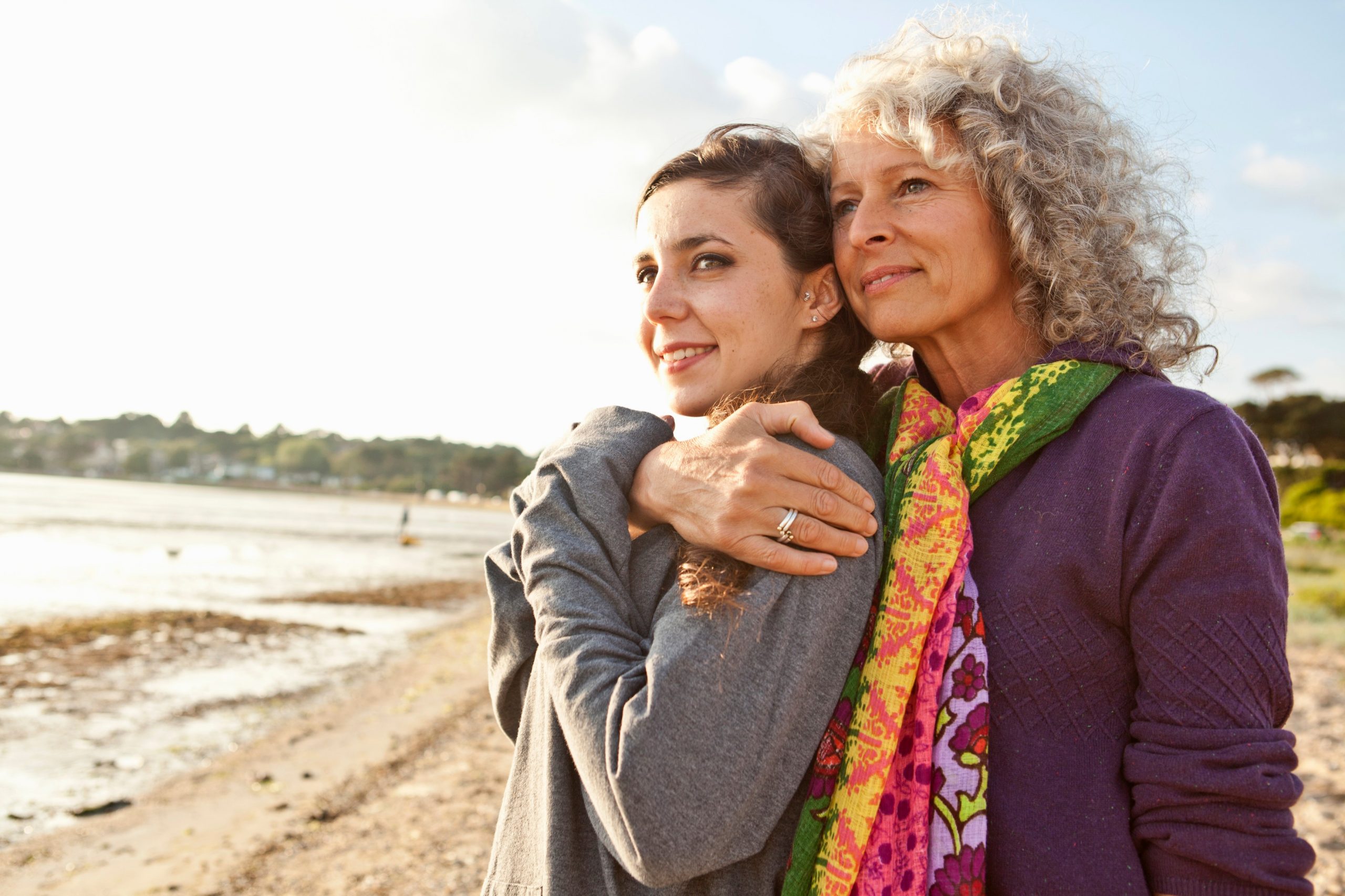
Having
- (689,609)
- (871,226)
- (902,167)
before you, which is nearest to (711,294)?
(871,226)

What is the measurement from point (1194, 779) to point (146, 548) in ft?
113

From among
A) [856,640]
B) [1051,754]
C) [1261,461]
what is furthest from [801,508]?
[1261,461]

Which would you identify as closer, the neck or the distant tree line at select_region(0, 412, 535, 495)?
the neck

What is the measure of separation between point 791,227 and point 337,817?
276 inches

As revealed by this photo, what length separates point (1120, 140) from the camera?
6.97 feet

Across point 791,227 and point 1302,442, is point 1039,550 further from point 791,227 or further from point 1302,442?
point 1302,442

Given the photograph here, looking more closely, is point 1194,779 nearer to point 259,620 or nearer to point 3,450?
point 259,620

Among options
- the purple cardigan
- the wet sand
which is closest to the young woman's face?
the purple cardigan

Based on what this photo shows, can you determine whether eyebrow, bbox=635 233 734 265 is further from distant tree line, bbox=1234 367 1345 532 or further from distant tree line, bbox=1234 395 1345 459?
distant tree line, bbox=1234 395 1345 459

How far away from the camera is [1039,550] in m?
1.70

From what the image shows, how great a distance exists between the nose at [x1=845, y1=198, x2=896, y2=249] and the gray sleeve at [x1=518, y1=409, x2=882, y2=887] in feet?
2.06

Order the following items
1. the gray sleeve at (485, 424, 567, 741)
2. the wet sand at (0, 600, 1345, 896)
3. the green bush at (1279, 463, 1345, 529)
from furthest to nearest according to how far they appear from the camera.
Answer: the green bush at (1279, 463, 1345, 529) < the wet sand at (0, 600, 1345, 896) < the gray sleeve at (485, 424, 567, 741)

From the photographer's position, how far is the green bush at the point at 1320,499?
1250 inches

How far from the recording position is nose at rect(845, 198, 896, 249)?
6.77ft
